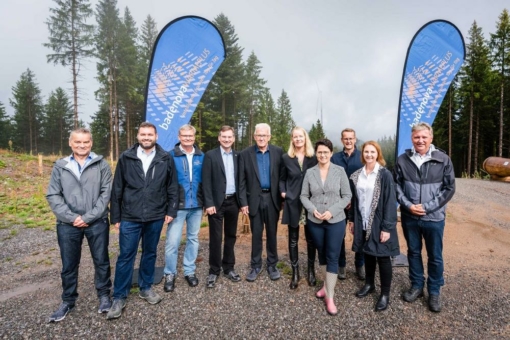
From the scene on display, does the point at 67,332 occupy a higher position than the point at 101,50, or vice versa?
the point at 101,50

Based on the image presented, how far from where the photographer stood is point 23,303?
11.1ft

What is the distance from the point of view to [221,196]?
12.2 feet

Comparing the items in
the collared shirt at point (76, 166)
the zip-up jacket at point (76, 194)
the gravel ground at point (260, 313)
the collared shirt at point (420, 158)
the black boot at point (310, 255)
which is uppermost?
the collared shirt at point (420, 158)

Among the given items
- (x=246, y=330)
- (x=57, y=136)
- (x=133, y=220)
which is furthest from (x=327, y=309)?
(x=57, y=136)

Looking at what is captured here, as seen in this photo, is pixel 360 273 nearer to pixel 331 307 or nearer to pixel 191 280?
pixel 331 307

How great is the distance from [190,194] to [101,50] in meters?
25.0

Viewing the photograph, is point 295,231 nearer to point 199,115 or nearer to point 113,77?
point 199,115

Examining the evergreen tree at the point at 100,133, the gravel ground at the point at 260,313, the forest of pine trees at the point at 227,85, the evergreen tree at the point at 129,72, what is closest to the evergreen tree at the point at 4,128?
the evergreen tree at the point at 100,133

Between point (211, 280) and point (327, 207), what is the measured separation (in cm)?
207

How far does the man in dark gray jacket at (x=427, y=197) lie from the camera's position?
318cm

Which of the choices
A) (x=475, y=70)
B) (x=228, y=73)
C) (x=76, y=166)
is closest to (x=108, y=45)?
(x=228, y=73)

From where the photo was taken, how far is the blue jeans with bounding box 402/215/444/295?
321 centimetres

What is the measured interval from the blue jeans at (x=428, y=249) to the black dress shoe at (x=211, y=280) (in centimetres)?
283

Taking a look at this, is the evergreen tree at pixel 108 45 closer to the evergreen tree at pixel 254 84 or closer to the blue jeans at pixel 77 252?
the evergreen tree at pixel 254 84
